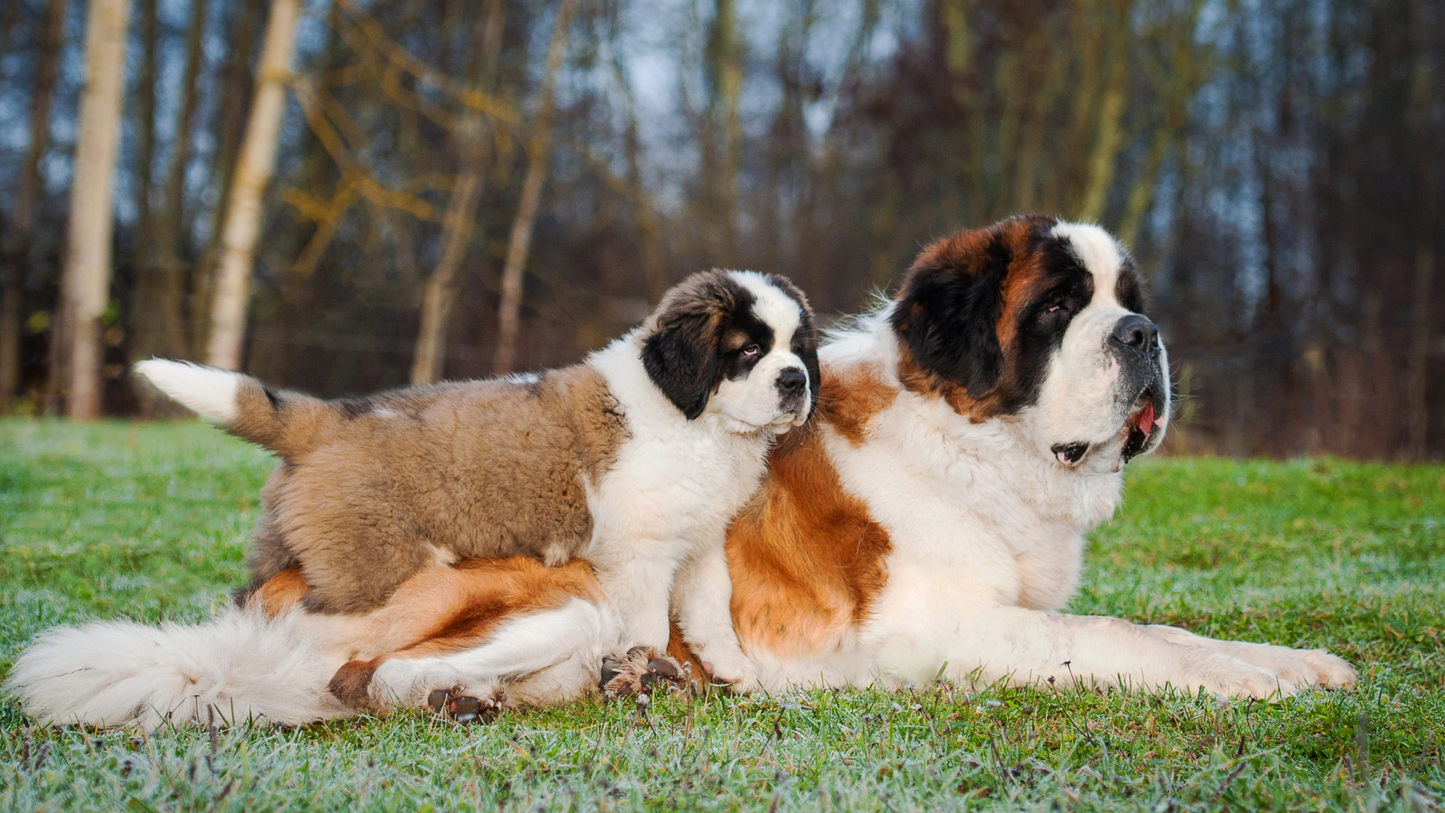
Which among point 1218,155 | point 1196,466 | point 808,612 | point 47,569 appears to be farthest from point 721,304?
point 1218,155

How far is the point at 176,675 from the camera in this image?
242cm

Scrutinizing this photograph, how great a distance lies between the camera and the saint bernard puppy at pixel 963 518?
2.73 meters

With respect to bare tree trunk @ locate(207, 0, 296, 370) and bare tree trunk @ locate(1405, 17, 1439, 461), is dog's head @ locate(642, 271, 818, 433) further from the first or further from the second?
bare tree trunk @ locate(1405, 17, 1439, 461)

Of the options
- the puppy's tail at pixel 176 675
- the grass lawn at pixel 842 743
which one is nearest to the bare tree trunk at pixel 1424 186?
the grass lawn at pixel 842 743

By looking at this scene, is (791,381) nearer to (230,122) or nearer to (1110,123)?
(1110,123)

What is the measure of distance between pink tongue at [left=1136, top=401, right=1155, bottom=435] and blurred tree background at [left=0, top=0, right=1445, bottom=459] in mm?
7982

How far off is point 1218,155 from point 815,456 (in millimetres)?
22070

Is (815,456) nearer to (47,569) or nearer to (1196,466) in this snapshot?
(47,569)

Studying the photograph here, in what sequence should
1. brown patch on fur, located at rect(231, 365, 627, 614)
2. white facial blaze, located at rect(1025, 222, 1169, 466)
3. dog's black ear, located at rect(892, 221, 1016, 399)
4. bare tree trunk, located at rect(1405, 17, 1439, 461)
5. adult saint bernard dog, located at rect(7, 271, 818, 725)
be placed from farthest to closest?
1. bare tree trunk, located at rect(1405, 17, 1439, 461)
2. dog's black ear, located at rect(892, 221, 1016, 399)
3. white facial blaze, located at rect(1025, 222, 1169, 466)
4. brown patch on fur, located at rect(231, 365, 627, 614)
5. adult saint bernard dog, located at rect(7, 271, 818, 725)

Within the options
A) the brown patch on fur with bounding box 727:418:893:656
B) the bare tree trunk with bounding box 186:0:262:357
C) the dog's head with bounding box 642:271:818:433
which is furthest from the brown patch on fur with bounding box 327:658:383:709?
the bare tree trunk with bounding box 186:0:262:357

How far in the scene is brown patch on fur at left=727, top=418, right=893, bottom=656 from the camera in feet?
9.78

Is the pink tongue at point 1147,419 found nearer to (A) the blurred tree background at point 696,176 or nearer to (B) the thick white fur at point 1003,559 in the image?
(B) the thick white fur at point 1003,559

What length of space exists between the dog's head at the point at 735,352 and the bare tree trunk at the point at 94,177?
9378 millimetres

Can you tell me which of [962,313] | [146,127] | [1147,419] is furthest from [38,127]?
[1147,419]
